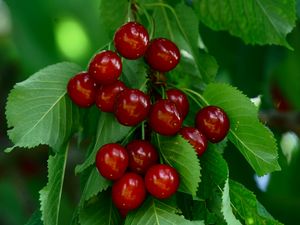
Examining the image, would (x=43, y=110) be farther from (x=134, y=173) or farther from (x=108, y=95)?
(x=134, y=173)

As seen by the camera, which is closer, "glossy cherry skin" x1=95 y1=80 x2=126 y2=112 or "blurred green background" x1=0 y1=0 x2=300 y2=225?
"glossy cherry skin" x1=95 y1=80 x2=126 y2=112

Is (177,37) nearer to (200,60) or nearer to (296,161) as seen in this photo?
(200,60)

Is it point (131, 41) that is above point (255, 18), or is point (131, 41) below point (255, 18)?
above

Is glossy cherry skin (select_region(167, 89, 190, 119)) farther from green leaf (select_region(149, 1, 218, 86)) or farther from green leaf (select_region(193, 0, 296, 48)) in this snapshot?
green leaf (select_region(193, 0, 296, 48))

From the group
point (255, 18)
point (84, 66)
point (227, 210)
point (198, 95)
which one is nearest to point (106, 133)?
point (198, 95)

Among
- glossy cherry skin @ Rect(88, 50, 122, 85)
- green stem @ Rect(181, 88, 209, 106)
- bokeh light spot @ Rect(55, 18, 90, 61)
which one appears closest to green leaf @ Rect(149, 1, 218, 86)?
green stem @ Rect(181, 88, 209, 106)
